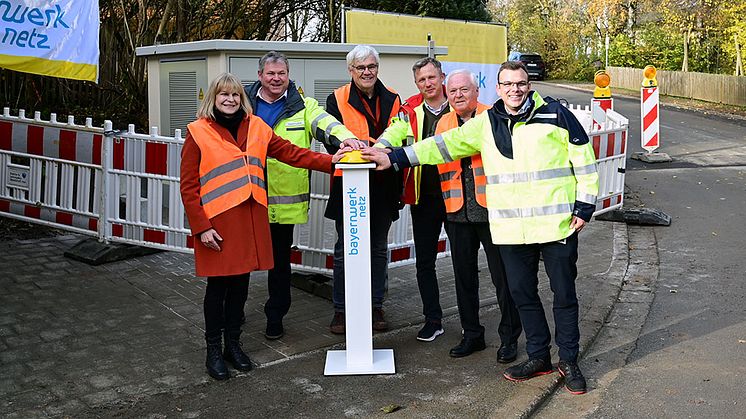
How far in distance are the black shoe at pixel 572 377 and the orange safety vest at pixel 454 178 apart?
1.06 meters

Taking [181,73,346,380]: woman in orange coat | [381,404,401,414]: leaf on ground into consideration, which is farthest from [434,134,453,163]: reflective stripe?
[381,404,401,414]: leaf on ground

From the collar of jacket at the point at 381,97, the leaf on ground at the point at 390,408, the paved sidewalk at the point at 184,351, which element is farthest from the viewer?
the collar of jacket at the point at 381,97

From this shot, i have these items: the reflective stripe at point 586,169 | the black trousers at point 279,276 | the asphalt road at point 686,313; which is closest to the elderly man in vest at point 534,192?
the reflective stripe at point 586,169

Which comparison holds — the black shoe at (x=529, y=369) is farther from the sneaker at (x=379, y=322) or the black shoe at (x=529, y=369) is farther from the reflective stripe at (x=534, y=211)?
the sneaker at (x=379, y=322)

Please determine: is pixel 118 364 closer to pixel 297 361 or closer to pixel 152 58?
pixel 297 361

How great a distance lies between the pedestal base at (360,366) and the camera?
543 cm

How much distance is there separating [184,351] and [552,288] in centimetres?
234

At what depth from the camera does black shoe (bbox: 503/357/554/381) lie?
5324 mm

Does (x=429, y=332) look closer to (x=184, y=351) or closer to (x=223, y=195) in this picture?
(x=184, y=351)

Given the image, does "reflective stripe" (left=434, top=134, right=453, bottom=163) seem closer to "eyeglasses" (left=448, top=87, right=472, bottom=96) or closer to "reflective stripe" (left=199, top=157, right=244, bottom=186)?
"eyeglasses" (left=448, top=87, right=472, bottom=96)

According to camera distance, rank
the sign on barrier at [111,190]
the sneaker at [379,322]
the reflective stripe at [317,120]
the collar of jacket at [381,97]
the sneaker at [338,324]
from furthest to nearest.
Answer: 1. the sign on barrier at [111,190]
2. the sneaker at [379,322]
3. the sneaker at [338,324]
4. the collar of jacket at [381,97]
5. the reflective stripe at [317,120]

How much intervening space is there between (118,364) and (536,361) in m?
2.52

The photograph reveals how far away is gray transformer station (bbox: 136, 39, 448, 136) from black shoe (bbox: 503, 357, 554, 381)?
4.26 meters

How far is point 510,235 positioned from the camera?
5.26 m
